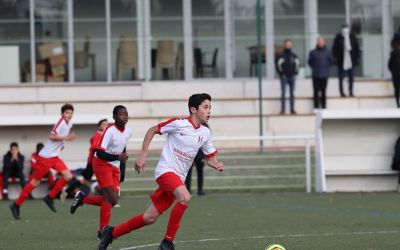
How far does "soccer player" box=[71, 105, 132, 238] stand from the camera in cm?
1614

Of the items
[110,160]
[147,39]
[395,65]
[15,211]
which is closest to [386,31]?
[395,65]

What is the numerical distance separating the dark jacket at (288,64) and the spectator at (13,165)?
26.9 feet

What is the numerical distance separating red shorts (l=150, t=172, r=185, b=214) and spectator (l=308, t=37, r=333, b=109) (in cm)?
1871

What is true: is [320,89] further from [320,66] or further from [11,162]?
[11,162]

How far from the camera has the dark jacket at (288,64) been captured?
106ft

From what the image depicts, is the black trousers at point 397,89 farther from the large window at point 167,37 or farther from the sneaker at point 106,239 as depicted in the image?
the sneaker at point 106,239

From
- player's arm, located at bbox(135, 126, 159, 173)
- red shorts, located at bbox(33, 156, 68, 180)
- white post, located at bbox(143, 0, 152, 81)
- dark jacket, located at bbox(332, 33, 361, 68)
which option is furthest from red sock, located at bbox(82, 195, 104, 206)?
white post, located at bbox(143, 0, 152, 81)

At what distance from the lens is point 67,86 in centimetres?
3428

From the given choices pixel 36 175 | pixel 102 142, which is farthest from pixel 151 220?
pixel 36 175

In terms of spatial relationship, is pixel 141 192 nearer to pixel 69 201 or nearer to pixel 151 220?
pixel 69 201

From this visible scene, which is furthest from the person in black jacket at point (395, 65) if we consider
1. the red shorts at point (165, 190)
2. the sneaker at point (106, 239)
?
the sneaker at point (106, 239)

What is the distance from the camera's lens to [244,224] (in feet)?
60.6

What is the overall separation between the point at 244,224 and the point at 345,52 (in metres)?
15.2

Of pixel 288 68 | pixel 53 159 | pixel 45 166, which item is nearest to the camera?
pixel 45 166
